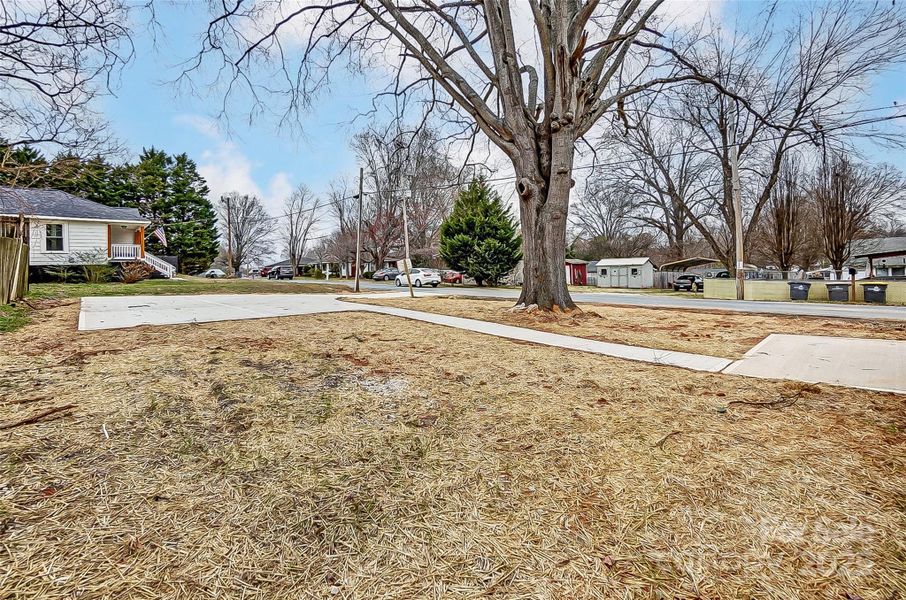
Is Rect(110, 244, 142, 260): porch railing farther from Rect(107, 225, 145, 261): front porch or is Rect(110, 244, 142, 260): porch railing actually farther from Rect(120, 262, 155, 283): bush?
Rect(120, 262, 155, 283): bush

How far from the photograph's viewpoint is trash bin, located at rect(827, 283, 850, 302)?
14859 millimetres

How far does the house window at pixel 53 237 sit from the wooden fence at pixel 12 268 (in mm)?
11958

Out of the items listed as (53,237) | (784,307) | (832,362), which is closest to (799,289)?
(784,307)

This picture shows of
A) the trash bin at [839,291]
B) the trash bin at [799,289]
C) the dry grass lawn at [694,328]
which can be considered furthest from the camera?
the trash bin at [799,289]

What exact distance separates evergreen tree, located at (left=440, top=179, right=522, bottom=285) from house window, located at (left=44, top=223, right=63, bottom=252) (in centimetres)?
1936

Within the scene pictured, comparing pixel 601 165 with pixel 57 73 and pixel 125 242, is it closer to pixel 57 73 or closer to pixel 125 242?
pixel 57 73

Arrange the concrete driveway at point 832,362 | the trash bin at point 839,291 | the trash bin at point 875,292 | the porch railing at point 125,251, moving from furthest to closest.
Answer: the porch railing at point 125,251, the trash bin at point 839,291, the trash bin at point 875,292, the concrete driveway at point 832,362

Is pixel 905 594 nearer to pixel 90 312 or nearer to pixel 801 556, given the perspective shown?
pixel 801 556

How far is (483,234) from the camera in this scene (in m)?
24.4

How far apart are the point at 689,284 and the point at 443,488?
28297 mm

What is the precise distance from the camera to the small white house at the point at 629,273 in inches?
1181

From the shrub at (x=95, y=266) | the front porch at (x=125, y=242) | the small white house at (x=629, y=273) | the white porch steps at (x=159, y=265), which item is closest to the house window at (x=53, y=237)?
the shrub at (x=95, y=266)

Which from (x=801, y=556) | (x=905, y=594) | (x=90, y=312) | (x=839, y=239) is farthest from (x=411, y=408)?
(x=839, y=239)

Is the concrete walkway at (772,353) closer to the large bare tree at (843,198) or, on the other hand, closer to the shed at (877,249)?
the large bare tree at (843,198)
